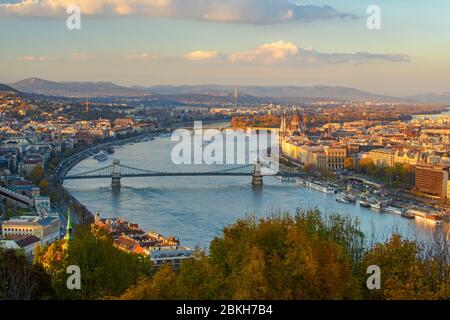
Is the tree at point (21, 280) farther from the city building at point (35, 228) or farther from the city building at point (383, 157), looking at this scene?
the city building at point (383, 157)

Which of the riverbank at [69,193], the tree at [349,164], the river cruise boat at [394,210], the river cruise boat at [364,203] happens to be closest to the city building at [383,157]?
the tree at [349,164]

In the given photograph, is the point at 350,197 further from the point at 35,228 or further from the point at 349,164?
the point at 35,228

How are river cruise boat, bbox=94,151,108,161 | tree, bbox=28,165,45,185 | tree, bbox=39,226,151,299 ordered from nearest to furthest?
tree, bbox=39,226,151,299
tree, bbox=28,165,45,185
river cruise boat, bbox=94,151,108,161

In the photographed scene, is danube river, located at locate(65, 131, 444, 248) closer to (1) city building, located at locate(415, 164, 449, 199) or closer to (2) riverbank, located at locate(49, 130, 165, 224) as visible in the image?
(2) riverbank, located at locate(49, 130, 165, 224)

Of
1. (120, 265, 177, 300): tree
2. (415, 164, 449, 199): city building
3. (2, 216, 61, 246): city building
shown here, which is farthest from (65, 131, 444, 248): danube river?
(120, 265, 177, 300): tree
